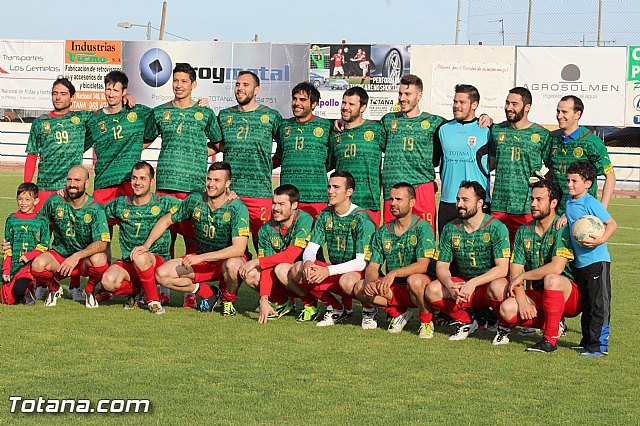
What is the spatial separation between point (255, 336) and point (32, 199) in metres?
2.62

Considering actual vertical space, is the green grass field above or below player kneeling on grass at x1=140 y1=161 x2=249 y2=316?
below

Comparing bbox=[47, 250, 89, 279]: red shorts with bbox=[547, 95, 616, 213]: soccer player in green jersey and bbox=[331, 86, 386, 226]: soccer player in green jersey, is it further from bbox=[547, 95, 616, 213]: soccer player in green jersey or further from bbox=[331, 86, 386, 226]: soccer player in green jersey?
bbox=[547, 95, 616, 213]: soccer player in green jersey

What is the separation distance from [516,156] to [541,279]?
3.75 feet

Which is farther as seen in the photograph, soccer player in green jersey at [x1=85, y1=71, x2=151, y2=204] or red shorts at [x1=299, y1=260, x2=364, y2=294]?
soccer player in green jersey at [x1=85, y1=71, x2=151, y2=204]

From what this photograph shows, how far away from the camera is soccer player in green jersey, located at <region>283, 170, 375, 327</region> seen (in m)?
7.72

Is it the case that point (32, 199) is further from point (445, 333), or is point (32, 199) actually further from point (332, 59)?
point (332, 59)

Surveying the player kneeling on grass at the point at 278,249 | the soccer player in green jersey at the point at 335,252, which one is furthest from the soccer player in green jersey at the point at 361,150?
the player kneeling on grass at the point at 278,249

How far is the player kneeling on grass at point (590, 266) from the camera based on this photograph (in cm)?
680

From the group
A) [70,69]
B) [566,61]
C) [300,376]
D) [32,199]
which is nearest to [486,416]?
[300,376]

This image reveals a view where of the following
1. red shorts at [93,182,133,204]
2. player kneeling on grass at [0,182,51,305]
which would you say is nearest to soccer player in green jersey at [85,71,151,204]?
red shorts at [93,182,133,204]

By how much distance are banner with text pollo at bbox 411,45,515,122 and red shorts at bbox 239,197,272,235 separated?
67.1 ft

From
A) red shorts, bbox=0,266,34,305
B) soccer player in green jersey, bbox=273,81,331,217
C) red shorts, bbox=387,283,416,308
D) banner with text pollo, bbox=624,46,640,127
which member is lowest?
red shorts, bbox=0,266,34,305

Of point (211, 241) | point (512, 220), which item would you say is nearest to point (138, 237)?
point (211, 241)

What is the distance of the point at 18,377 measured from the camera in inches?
223
